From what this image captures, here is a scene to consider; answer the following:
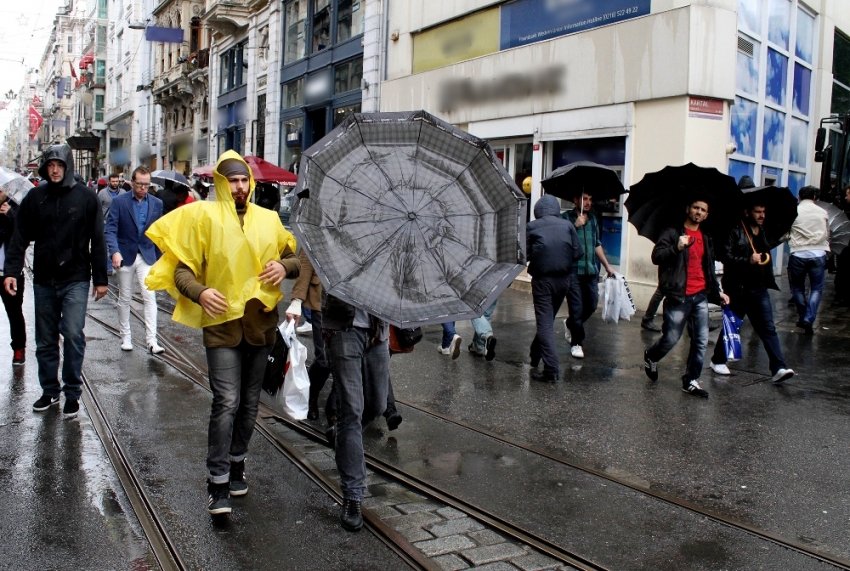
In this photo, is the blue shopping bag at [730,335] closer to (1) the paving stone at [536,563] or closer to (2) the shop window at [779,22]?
(1) the paving stone at [536,563]

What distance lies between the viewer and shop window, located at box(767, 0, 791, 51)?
14.1 metres

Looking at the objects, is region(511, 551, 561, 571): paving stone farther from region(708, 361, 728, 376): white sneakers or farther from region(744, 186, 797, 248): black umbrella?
region(744, 186, 797, 248): black umbrella

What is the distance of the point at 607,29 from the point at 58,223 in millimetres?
9910

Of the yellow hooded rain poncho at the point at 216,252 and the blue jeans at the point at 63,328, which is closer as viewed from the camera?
the yellow hooded rain poncho at the point at 216,252

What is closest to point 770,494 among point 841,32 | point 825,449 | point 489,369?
point 825,449

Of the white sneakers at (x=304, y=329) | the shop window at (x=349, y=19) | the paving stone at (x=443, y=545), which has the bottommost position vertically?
the paving stone at (x=443, y=545)

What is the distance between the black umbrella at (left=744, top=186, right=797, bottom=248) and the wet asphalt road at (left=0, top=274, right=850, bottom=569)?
1393 millimetres

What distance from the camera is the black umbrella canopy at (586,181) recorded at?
9.38 meters

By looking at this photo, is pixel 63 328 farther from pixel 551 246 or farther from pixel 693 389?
pixel 693 389

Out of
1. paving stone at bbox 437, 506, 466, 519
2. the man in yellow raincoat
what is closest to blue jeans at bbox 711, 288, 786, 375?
paving stone at bbox 437, 506, 466, 519

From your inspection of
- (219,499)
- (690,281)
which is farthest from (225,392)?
(690,281)

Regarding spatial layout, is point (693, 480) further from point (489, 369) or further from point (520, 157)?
point (520, 157)

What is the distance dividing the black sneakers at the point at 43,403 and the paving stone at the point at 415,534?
10.8 ft

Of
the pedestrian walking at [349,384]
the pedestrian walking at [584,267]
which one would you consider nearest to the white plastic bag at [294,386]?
the pedestrian walking at [349,384]
